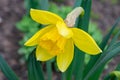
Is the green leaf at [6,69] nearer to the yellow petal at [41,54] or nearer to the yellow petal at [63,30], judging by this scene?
the yellow petal at [41,54]

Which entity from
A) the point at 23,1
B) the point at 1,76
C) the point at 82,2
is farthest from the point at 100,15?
the point at 82,2

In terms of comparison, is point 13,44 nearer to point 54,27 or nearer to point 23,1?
point 23,1

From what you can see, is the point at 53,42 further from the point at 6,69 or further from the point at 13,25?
the point at 13,25

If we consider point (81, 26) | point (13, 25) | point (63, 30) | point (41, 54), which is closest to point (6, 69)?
point (41, 54)

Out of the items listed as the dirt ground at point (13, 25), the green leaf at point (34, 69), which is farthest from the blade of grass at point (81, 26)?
the dirt ground at point (13, 25)

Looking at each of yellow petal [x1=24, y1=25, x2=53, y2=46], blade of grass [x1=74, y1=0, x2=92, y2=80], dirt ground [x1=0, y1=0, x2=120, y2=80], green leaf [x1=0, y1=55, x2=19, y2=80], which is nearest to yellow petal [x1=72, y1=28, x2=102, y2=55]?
yellow petal [x1=24, y1=25, x2=53, y2=46]
